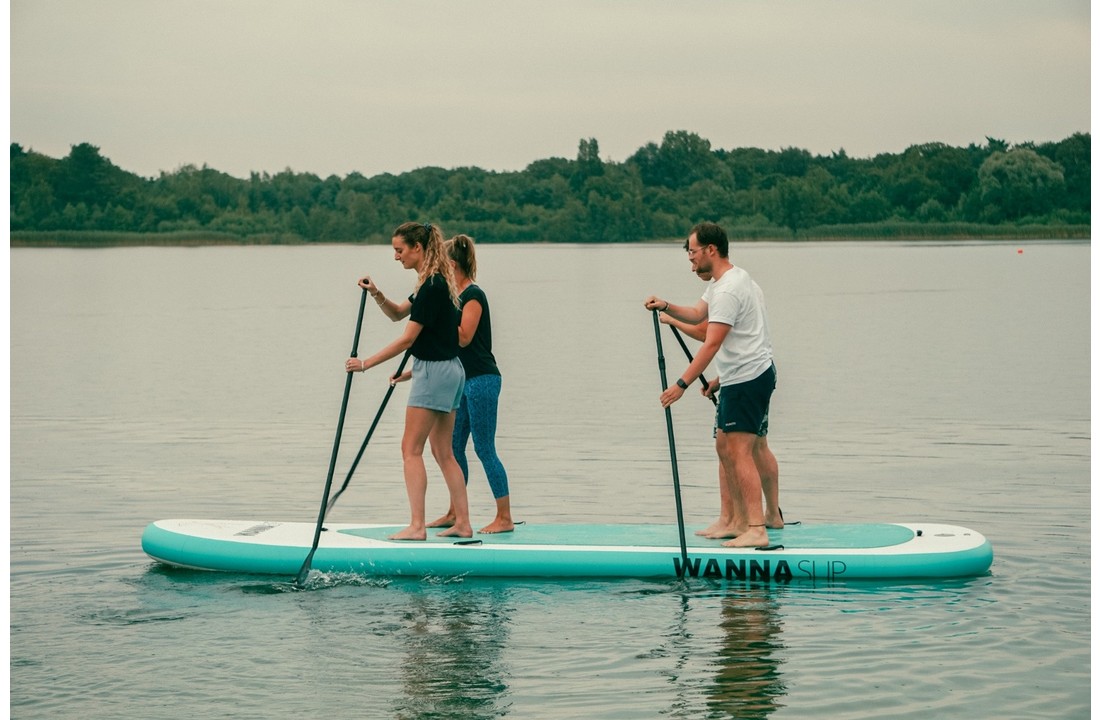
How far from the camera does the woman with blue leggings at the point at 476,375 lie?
8.20 metres

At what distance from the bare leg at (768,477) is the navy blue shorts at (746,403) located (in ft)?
0.67

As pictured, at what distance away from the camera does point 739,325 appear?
798 cm

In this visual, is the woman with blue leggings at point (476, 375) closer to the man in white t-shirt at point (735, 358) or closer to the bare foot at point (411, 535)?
the bare foot at point (411, 535)

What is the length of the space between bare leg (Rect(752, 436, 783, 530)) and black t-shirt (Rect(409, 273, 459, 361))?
1.67 metres

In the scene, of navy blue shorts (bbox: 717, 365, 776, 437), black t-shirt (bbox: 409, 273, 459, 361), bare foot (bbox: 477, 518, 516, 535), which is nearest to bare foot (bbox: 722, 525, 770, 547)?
navy blue shorts (bbox: 717, 365, 776, 437)

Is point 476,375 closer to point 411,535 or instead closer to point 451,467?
point 451,467

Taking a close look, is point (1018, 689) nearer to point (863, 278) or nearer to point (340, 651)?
point (340, 651)

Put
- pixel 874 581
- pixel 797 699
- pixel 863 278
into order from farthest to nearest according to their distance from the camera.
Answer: pixel 863 278 < pixel 874 581 < pixel 797 699

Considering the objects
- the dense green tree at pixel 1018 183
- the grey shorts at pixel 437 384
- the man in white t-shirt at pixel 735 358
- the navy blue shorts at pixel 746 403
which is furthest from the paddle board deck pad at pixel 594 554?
the dense green tree at pixel 1018 183

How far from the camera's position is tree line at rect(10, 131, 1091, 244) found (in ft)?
236

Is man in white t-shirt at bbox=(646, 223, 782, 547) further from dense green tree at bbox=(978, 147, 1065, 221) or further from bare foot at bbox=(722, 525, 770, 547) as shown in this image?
dense green tree at bbox=(978, 147, 1065, 221)

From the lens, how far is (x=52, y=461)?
13.3m

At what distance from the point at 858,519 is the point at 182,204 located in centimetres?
7485

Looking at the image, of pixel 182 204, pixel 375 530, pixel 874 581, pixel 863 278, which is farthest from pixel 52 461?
pixel 182 204
